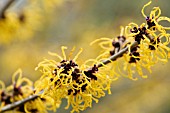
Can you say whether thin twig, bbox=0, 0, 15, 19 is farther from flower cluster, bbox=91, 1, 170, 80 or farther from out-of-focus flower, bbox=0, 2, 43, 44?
flower cluster, bbox=91, 1, 170, 80

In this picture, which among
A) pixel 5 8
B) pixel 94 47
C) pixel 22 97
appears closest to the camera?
pixel 22 97

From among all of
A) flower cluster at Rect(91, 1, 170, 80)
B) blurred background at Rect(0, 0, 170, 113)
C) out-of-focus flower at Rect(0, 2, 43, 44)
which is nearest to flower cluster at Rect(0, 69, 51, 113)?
flower cluster at Rect(91, 1, 170, 80)

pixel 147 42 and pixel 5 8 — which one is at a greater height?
pixel 5 8

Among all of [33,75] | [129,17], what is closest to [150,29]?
[129,17]

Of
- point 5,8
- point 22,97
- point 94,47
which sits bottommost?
point 22,97

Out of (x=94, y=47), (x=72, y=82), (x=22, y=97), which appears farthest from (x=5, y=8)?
(x=94, y=47)

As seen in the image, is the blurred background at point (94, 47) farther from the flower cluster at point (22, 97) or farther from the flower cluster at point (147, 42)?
the flower cluster at point (147, 42)

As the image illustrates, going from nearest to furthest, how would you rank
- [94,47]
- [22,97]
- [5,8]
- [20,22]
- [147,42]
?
[147,42] → [22,97] → [5,8] → [20,22] → [94,47]

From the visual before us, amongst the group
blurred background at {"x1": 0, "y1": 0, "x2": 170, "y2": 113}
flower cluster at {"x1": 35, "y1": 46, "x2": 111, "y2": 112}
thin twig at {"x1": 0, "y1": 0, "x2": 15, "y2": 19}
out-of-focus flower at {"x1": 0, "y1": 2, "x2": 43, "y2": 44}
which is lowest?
flower cluster at {"x1": 35, "y1": 46, "x2": 111, "y2": 112}

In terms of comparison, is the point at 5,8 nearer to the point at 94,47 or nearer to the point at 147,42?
the point at 147,42
